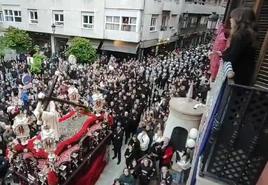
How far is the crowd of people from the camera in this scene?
30.6 feet

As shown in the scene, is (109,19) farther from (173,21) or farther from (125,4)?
(173,21)

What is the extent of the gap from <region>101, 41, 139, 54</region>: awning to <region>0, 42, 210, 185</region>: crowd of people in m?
2.19

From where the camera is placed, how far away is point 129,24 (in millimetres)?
22656

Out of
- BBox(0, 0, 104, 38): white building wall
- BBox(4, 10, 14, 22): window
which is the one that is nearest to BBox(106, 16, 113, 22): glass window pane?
BBox(0, 0, 104, 38): white building wall

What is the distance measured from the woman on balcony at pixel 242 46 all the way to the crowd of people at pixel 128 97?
5468 millimetres

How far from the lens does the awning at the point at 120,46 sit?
77.8ft

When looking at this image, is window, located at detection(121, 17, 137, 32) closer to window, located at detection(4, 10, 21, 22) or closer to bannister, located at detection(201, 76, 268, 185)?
window, located at detection(4, 10, 21, 22)

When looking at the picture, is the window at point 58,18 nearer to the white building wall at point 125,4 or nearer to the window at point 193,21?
the white building wall at point 125,4

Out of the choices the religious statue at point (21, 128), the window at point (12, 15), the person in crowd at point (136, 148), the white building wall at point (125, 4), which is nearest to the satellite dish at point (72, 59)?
the white building wall at point (125, 4)

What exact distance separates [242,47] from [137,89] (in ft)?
37.9

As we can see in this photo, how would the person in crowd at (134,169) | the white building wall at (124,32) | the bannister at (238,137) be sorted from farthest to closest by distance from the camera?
1. the white building wall at (124,32)
2. the person in crowd at (134,169)
3. the bannister at (238,137)

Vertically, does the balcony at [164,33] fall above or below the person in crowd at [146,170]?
above

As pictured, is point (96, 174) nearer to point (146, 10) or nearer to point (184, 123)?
point (184, 123)

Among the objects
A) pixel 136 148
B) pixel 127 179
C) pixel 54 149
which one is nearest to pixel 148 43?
pixel 136 148
